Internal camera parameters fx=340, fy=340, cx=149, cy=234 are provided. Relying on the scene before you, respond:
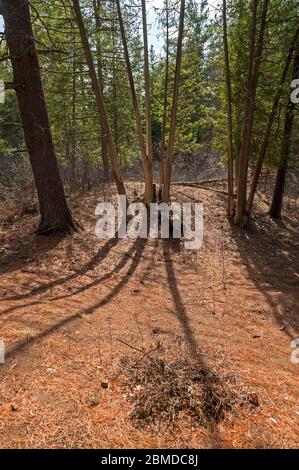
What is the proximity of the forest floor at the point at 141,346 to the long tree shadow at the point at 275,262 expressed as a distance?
0.05 metres

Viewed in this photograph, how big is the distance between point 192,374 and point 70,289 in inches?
110

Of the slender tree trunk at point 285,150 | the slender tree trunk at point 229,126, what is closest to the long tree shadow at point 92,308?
the slender tree trunk at point 229,126

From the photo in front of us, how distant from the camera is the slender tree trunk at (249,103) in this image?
26.3ft

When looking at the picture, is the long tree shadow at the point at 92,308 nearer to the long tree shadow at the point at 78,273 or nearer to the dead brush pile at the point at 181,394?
the long tree shadow at the point at 78,273

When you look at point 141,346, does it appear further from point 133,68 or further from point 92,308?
point 133,68

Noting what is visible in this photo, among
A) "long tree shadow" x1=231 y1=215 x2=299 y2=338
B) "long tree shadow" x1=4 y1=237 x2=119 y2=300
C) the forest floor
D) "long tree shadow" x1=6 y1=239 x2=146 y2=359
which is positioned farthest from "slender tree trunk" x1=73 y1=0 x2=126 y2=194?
"long tree shadow" x1=231 y1=215 x2=299 y2=338

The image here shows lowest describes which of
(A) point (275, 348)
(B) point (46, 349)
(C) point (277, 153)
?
(A) point (275, 348)

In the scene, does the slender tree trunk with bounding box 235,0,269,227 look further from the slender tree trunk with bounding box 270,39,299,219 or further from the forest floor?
the forest floor

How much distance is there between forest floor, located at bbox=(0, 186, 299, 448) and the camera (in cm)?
234

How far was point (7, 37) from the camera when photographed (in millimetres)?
6164

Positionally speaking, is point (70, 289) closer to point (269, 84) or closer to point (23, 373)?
point (23, 373)

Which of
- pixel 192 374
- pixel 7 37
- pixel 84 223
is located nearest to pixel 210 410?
pixel 192 374

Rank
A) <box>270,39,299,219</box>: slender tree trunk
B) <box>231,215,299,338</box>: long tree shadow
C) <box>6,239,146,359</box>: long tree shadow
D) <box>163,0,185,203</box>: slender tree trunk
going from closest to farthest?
<box>6,239,146,359</box>: long tree shadow < <box>231,215,299,338</box>: long tree shadow < <box>163,0,185,203</box>: slender tree trunk < <box>270,39,299,219</box>: slender tree trunk

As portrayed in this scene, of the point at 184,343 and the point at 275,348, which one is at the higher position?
the point at 184,343
